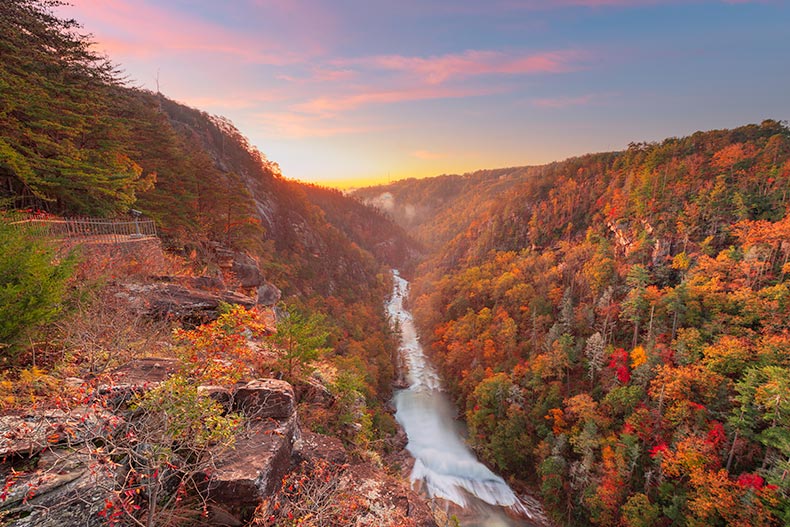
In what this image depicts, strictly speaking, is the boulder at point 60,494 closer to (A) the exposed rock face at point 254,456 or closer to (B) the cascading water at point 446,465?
(A) the exposed rock face at point 254,456

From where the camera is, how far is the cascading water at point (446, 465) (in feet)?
120

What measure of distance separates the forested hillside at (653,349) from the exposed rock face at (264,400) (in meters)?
37.4

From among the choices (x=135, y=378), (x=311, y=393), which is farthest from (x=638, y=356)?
(x=135, y=378)

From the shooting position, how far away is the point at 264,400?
7801 millimetres

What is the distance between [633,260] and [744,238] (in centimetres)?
1483

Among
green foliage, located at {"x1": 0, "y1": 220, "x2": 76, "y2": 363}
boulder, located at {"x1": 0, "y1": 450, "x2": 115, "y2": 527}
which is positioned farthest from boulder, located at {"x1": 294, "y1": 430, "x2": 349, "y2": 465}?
green foliage, located at {"x1": 0, "y1": 220, "x2": 76, "y2": 363}

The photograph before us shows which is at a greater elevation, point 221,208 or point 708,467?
point 221,208

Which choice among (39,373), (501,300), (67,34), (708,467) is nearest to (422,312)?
(501,300)

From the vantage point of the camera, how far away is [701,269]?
153 feet

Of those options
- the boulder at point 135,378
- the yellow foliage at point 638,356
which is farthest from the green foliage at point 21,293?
the yellow foliage at point 638,356

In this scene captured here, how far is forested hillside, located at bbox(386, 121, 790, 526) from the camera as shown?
2944 centimetres

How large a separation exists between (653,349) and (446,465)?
2998 centimetres

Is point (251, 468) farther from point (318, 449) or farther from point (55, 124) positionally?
point (55, 124)

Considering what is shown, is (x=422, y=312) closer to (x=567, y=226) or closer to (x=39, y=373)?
(x=567, y=226)
